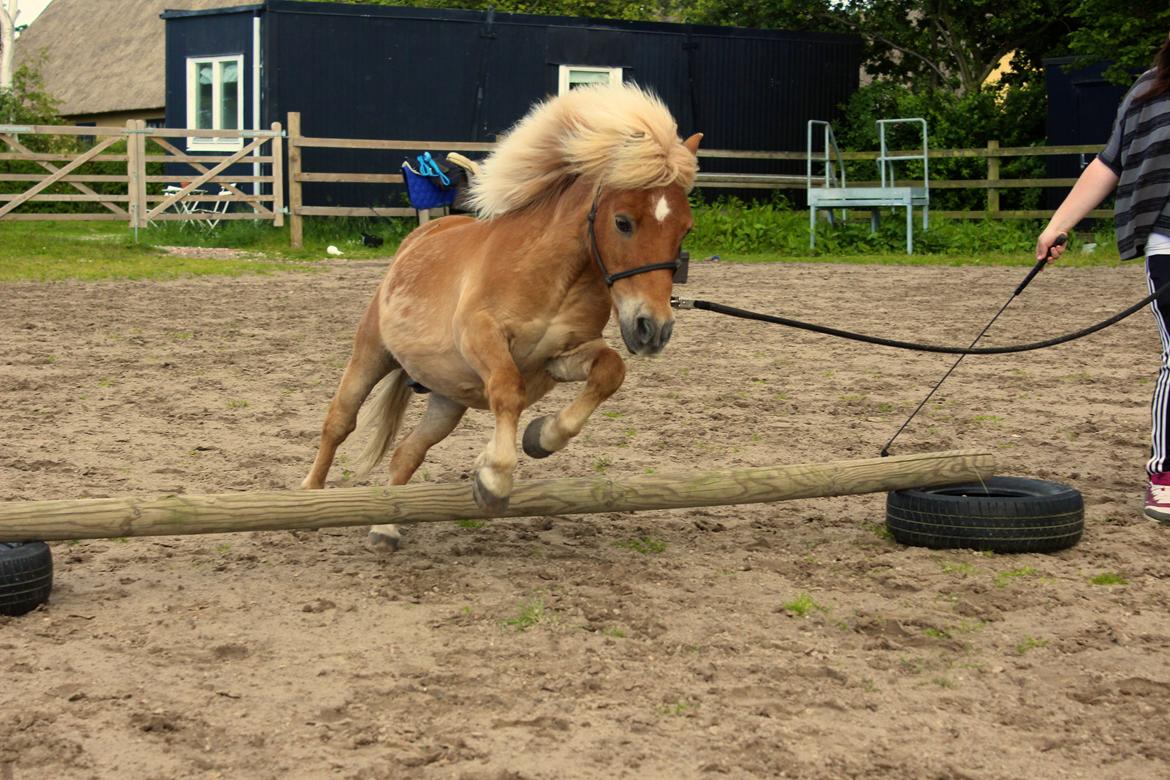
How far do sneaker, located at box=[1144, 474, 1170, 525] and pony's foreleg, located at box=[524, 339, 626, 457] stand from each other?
8.41 feet

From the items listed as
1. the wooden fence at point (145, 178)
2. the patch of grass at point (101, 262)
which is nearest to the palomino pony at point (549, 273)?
the patch of grass at point (101, 262)

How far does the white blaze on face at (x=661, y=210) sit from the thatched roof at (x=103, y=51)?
43422 mm

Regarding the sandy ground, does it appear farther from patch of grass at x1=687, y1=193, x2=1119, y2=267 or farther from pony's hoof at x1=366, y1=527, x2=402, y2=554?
patch of grass at x1=687, y1=193, x2=1119, y2=267

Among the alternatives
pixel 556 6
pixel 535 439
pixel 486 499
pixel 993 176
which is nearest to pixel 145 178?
pixel 993 176

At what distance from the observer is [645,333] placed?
15.6ft

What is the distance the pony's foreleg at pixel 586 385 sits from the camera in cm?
521

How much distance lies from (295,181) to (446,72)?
180 inches

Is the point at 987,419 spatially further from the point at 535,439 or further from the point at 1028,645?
the point at 1028,645

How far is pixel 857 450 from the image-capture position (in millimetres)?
7406

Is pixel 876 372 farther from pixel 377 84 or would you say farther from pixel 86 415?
pixel 377 84

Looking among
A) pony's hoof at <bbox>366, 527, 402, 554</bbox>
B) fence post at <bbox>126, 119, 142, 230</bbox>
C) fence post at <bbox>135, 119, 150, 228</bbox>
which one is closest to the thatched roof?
fence post at <bbox>135, 119, 150, 228</bbox>

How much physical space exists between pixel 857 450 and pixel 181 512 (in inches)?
161

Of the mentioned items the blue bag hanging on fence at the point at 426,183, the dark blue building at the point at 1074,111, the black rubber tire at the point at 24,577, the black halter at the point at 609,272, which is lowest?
the black rubber tire at the point at 24,577

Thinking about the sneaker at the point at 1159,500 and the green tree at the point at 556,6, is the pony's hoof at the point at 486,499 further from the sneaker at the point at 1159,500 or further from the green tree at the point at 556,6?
the green tree at the point at 556,6
